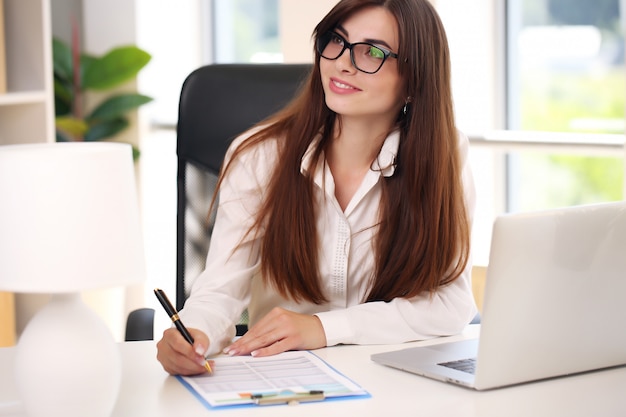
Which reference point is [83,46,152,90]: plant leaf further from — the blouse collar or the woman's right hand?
the woman's right hand

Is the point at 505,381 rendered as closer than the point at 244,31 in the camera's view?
Yes

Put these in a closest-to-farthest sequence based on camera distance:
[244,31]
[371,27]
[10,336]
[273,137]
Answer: [371,27] < [273,137] < [10,336] < [244,31]

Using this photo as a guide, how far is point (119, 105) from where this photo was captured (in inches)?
156

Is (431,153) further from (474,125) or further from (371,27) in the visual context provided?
(474,125)

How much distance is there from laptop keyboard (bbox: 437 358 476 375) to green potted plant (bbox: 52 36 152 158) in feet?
8.87

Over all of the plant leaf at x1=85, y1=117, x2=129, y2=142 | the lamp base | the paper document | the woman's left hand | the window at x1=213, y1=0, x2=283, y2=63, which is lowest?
the paper document

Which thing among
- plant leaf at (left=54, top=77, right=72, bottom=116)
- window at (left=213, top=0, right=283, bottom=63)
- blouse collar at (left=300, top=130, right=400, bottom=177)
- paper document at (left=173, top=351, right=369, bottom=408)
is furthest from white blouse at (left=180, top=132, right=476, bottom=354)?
window at (left=213, top=0, right=283, bottom=63)

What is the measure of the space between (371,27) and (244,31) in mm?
2580

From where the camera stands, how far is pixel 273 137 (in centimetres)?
199

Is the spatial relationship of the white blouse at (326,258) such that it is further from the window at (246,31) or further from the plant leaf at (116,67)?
the window at (246,31)

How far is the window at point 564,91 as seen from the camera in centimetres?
321

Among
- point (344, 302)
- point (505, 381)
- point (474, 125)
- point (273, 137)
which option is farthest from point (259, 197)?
point (474, 125)

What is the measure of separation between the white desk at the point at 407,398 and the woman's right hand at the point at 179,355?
0.06 feet

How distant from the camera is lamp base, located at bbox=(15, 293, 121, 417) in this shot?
1145 mm
